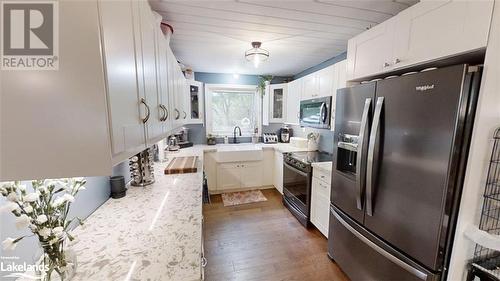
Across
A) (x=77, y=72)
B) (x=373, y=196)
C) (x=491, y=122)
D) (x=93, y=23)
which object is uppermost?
(x=93, y=23)

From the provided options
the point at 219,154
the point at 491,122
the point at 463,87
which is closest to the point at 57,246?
the point at 463,87

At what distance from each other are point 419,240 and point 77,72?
1768mm

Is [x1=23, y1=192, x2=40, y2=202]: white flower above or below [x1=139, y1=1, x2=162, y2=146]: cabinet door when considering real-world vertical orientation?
below

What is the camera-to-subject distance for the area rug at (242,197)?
335cm

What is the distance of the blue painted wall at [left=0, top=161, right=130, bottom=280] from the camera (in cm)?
74

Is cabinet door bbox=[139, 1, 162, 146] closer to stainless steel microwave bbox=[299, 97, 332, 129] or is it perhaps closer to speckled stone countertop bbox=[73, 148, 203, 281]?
speckled stone countertop bbox=[73, 148, 203, 281]

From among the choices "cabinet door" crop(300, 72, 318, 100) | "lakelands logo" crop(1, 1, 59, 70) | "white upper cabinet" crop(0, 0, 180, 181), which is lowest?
"white upper cabinet" crop(0, 0, 180, 181)

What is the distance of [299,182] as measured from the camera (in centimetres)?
272

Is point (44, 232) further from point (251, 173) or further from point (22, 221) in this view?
point (251, 173)

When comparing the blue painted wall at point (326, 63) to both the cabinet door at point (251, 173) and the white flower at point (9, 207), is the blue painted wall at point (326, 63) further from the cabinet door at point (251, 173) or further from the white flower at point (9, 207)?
the white flower at point (9, 207)

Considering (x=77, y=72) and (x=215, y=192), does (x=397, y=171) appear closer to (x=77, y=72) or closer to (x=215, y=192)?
(x=77, y=72)

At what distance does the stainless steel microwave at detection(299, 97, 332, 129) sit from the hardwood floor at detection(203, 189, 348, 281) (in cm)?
142

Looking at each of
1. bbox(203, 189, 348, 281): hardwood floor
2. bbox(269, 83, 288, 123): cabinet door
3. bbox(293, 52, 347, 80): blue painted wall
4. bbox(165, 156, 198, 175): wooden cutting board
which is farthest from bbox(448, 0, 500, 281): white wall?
bbox(269, 83, 288, 123): cabinet door

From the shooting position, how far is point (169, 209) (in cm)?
138
